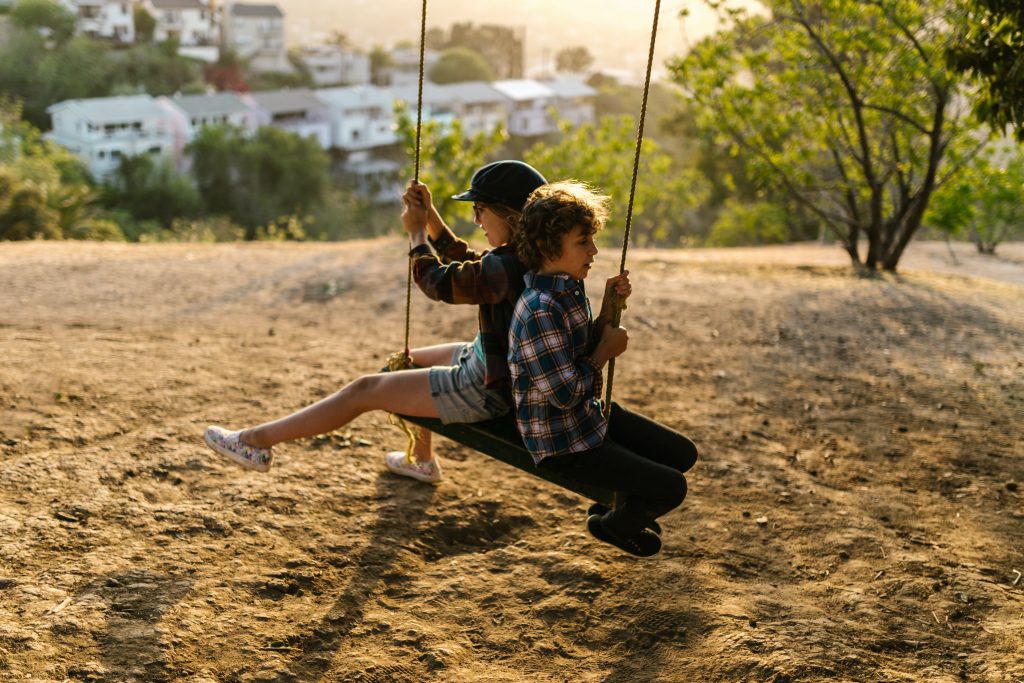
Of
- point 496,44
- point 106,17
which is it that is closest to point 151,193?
point 106,17

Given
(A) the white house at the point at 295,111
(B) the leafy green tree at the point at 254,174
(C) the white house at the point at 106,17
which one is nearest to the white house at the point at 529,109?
(A) the white house at the point at 295,111

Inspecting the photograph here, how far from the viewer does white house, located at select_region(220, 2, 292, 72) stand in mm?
68438

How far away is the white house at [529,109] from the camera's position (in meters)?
62.7

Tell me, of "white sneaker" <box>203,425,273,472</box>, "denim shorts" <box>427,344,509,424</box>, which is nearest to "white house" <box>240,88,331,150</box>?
"white sneaker" <box>203,425,273,472</box>

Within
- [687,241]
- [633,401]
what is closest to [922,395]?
[633,401]

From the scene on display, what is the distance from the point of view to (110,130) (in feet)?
147

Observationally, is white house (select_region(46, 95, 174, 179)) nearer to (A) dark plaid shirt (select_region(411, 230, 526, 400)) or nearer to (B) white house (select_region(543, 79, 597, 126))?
(B) white house (select_region(543, 79, 597, 126))

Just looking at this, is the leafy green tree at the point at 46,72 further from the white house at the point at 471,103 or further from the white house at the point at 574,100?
the white house at the point at 574,100

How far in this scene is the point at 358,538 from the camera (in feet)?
12.1

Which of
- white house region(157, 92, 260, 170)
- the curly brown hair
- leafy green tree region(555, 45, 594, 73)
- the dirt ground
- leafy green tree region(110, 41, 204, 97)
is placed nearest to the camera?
the curly brown hair

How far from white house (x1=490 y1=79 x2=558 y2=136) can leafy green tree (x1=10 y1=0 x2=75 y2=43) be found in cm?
2605

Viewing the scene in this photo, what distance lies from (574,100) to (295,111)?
20.9m

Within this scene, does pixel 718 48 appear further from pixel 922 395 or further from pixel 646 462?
pixel 646 462

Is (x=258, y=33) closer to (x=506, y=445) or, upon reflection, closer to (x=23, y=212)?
(x=23, y=212)
